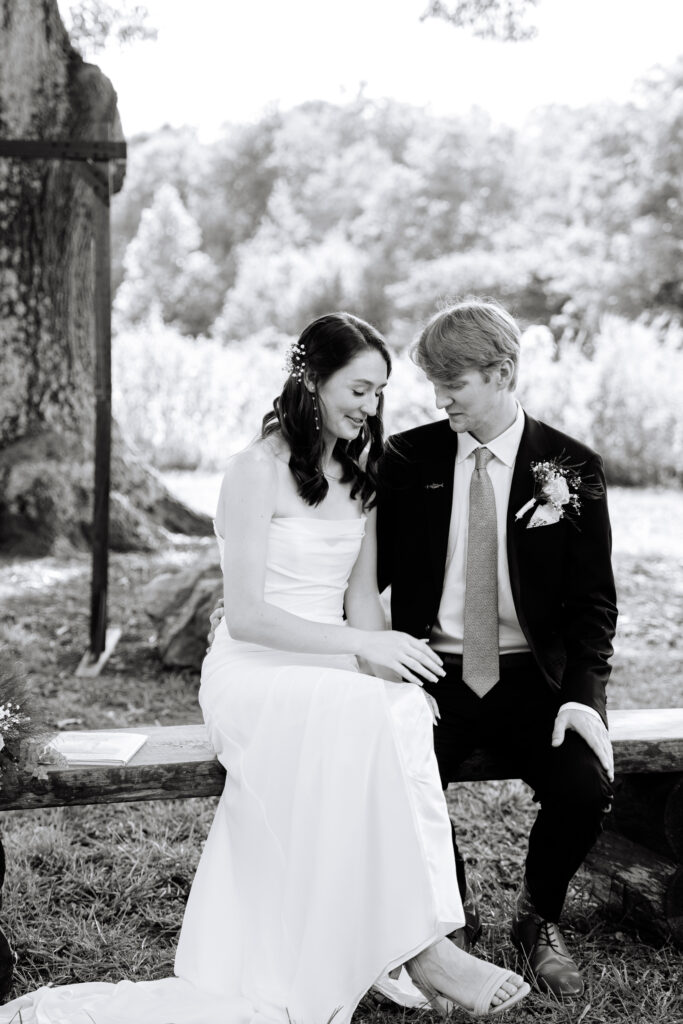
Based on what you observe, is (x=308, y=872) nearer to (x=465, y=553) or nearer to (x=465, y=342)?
(x=465, y=553)

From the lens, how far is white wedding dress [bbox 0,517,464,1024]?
263cm

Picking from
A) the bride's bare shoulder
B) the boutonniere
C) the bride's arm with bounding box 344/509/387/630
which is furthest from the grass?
the boutonniere

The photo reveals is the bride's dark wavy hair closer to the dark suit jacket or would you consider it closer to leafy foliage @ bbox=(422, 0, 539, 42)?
the dark suit jacket

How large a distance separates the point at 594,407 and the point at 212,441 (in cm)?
494

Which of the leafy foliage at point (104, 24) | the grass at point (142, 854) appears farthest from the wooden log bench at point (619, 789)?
the leafy foliage at point (104, 24)

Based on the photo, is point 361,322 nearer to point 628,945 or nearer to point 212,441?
point 628,945

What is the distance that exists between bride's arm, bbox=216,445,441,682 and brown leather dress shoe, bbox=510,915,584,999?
0.79 metres

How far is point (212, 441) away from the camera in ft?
45.9

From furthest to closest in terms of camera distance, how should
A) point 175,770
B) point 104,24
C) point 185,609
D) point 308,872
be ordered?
1. point 104,24
2. point 185,609
3. point 175,770
4. point 308,872

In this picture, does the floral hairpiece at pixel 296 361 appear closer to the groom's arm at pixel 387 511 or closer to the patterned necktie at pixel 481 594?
the groom's arm at pixel 387 511

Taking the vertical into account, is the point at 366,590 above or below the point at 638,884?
above

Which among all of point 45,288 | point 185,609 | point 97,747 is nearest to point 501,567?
point 97,747

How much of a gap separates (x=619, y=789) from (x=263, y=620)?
1327mm

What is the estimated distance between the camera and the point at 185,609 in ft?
18.5
